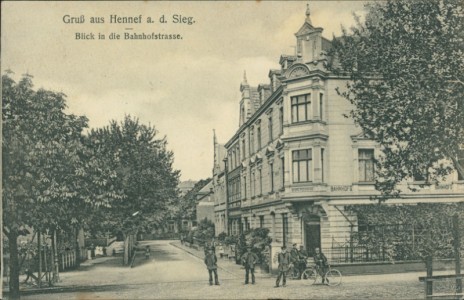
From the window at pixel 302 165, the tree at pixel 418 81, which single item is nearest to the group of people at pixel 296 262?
the tree at pixel 418 81

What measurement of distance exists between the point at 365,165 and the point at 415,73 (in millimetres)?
10164

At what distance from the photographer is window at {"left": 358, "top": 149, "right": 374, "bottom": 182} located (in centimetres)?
2211

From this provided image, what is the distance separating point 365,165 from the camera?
22.3 metres

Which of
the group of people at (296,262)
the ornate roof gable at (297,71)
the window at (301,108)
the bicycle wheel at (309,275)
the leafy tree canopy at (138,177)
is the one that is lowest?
the bicycle wheel at (309,275)

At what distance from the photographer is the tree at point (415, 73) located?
12.3 metres

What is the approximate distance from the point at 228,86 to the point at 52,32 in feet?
19.0

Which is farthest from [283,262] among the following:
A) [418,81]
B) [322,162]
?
[418,81]

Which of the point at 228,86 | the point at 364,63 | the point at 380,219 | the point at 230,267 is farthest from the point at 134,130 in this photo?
the point at 364,63

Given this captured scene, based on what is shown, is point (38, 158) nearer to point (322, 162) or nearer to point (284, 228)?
point (322, 162)

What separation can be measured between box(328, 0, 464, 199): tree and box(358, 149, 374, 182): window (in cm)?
866

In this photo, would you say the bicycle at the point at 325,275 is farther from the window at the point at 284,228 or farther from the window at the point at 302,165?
the window at the point at 284,228

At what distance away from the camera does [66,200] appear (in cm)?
1453

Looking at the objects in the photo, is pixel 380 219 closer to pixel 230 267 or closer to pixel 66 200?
pixel 230 267

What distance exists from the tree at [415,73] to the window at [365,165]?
8.66 meters
